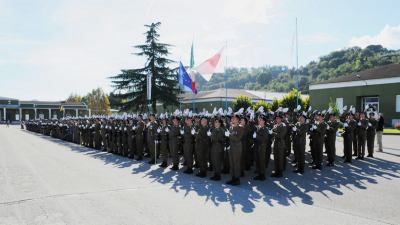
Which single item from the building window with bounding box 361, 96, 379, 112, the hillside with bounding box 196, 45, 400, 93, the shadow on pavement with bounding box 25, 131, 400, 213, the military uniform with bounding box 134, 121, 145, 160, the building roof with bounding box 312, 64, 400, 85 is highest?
the hillside with bounding box 196, 45, 400, 93

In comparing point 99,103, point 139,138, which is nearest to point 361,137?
point 139,138

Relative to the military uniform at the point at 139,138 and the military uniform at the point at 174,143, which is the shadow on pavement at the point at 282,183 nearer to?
the military uniform at the point at 174,143

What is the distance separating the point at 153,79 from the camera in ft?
121

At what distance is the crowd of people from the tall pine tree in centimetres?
2198

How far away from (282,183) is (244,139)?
2282 mm

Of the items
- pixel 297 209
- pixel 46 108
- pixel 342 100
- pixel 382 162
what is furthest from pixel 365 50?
pixel 297 209

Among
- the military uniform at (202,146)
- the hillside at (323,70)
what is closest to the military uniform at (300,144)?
the military uniform at (202,146)

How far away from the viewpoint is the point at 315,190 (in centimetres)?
802

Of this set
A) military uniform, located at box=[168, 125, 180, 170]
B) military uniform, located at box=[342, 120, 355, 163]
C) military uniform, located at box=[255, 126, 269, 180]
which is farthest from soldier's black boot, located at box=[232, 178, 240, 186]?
military uniform, located at box=[342, 120, 355, 163]

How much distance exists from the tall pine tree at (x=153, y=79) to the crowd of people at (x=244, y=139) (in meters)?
22.0

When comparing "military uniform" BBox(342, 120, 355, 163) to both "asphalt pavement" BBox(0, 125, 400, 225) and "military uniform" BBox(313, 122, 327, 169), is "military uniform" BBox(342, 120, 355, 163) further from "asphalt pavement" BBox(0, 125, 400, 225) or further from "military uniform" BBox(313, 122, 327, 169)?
"military uniform" BBox(313, 122, 327, 169)

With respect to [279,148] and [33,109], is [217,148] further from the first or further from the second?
[33,109]

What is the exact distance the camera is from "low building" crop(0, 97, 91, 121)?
3420 inches

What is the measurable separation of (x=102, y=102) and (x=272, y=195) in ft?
250
